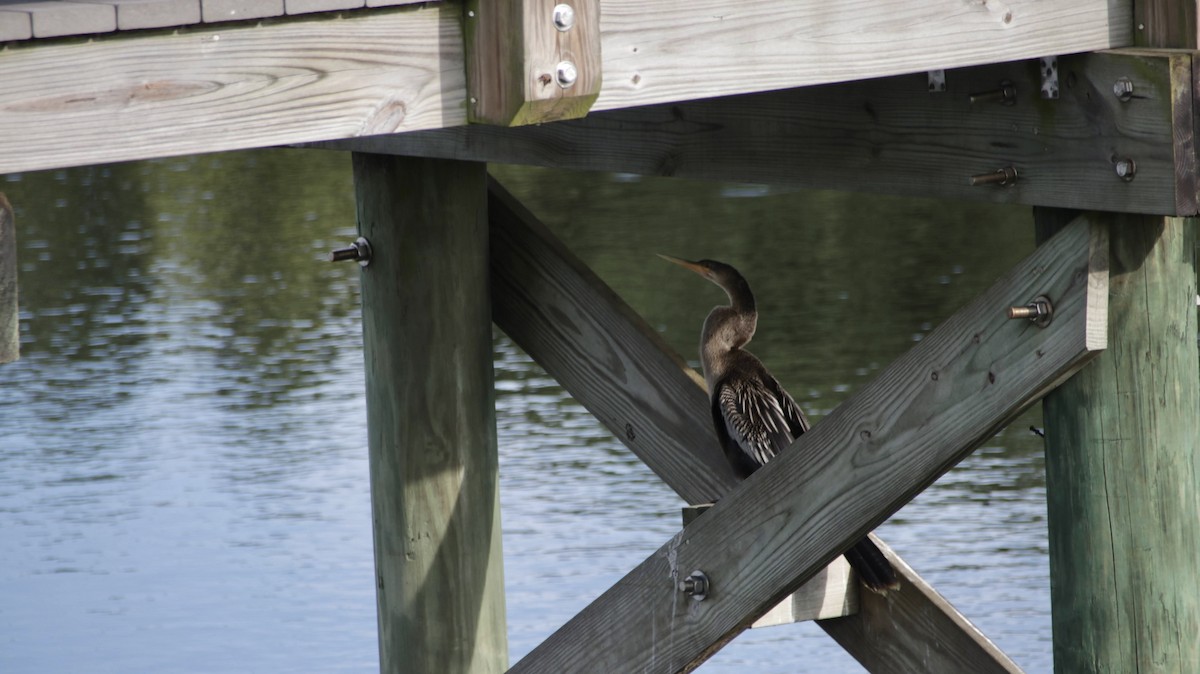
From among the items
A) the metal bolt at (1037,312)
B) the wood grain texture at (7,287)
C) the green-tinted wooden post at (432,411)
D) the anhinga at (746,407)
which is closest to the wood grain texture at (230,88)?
the wood grain texture at (7,287)

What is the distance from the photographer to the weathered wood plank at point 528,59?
7.40 feet

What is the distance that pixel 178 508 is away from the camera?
8586 millimetres

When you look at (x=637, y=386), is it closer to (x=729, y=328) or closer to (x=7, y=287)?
(x=729, y=328)

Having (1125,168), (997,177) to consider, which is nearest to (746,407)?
(997,177)

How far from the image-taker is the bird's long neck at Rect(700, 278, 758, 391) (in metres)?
3.70

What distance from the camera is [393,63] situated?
2.25 meters

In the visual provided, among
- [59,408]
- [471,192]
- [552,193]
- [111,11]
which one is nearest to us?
[111,11]

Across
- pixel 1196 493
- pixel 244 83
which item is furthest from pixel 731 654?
pixel 244 83

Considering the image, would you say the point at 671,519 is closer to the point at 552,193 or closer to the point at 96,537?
the point at 96,537

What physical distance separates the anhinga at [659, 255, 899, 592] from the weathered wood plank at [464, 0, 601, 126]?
1.08 metres

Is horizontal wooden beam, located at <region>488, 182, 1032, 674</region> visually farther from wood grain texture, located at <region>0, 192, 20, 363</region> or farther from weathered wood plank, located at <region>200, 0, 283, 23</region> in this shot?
wood grain texture, located at <region>0, 192, 20, 363</region>

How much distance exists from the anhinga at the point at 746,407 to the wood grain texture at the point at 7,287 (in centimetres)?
156

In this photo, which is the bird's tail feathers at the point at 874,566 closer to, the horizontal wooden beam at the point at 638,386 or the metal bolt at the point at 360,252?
the horizontal wooden beam at the point at 638,386

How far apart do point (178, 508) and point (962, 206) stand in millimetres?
6029
